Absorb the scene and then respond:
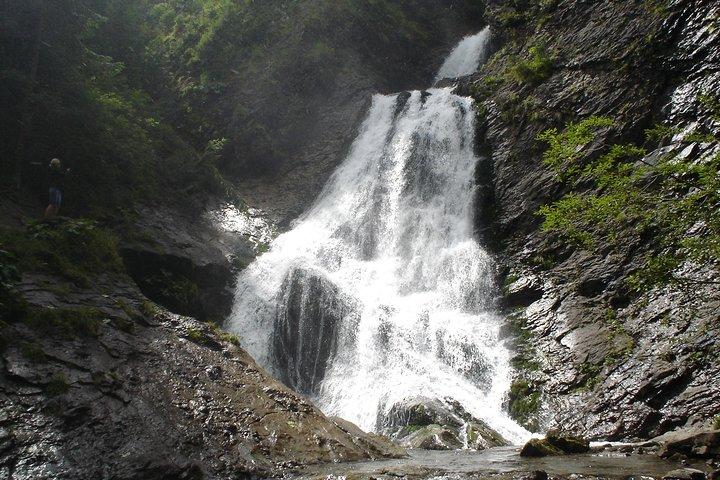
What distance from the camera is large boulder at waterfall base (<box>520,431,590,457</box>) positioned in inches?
300

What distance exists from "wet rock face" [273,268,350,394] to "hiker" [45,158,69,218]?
639 cm

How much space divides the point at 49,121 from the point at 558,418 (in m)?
13.8

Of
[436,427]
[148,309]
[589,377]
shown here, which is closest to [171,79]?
[148,309]

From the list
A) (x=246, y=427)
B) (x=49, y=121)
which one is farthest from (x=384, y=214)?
(x=246, y=427)

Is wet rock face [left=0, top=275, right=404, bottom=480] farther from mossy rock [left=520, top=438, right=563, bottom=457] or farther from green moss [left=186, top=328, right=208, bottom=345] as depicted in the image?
mossy rock [left=520, top=438, right=563, bottom=457]

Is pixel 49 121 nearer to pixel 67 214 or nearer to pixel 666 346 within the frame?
pixel 67 214

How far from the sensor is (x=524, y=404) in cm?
1163

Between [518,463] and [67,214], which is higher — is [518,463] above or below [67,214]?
below

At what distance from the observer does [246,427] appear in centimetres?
779

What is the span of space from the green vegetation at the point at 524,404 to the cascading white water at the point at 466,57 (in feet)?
64.8

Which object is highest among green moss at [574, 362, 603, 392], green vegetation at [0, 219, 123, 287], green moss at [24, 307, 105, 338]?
green vegetation at [0, 219, 123, 287]

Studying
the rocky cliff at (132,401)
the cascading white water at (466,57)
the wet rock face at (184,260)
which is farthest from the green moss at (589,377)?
the cascading white water at (466,57)

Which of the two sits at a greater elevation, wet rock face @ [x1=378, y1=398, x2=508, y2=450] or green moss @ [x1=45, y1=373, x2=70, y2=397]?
green moss @ [x1=45, y1=373, x2=70, y2=397]

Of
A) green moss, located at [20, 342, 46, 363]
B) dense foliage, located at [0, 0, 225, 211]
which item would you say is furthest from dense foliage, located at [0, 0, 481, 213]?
green moss, located at [20, 342, 46, 363]
